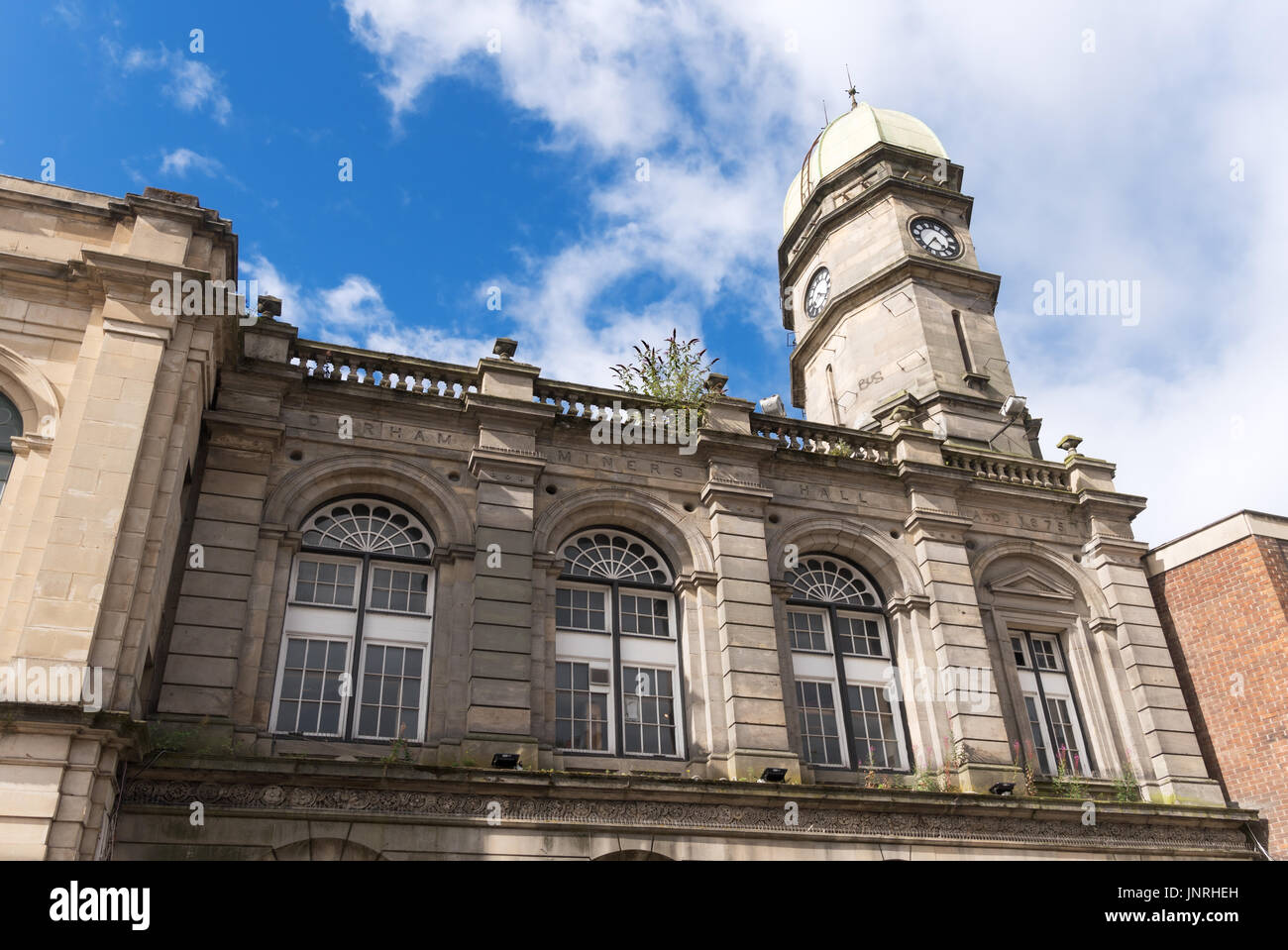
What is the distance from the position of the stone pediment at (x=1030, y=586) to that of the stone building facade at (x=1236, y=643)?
7.48ft

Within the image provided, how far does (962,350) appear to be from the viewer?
2583 centimetres

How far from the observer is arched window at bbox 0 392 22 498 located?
1347 cm

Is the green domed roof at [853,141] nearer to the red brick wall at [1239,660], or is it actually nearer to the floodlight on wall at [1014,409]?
the floodlight on wall at [1014,409]

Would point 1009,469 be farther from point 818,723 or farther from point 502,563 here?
point 502,563

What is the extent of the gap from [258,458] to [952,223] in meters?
19.4

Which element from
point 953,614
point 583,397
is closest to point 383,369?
point 583,397

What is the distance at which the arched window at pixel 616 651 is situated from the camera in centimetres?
1669

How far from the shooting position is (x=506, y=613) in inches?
644

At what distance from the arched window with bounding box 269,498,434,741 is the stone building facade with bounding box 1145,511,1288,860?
574 inches

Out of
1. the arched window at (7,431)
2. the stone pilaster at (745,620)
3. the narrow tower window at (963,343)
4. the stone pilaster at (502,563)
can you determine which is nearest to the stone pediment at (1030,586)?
the stone pilaster at (745,620)

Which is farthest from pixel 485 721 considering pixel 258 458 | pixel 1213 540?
pixel 1213 540

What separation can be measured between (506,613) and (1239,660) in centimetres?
Result: 1371
